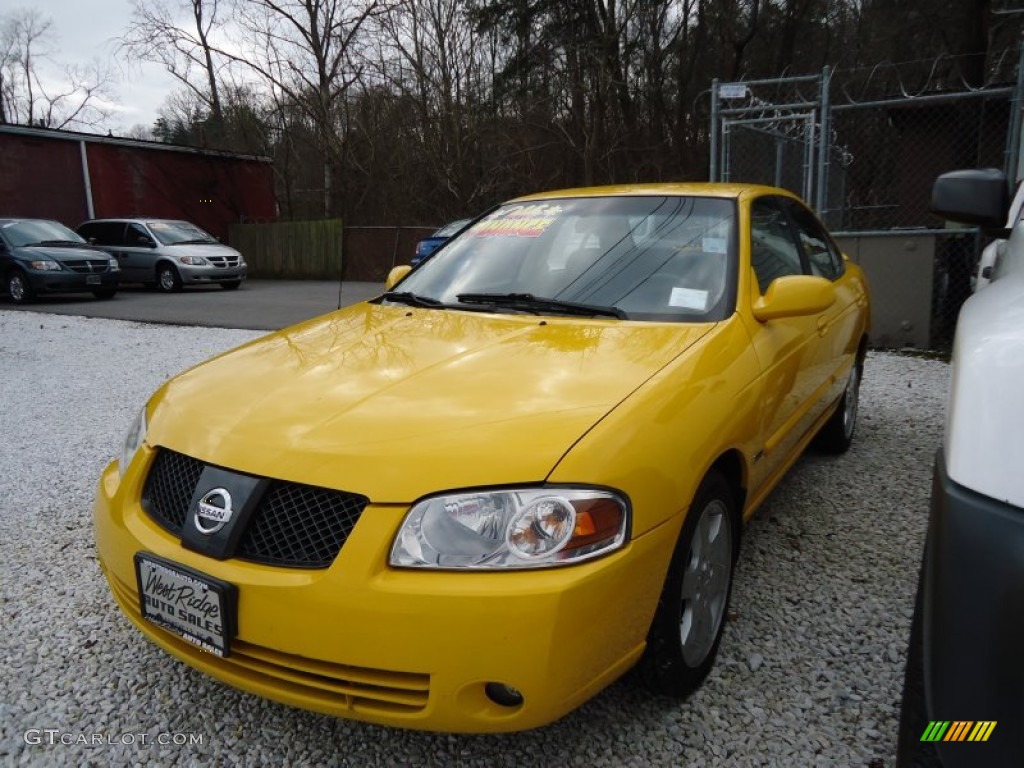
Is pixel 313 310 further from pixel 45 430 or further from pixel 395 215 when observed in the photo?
pixel 395 215

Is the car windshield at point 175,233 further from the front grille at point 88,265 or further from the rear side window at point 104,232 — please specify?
the front grille at point 88,265

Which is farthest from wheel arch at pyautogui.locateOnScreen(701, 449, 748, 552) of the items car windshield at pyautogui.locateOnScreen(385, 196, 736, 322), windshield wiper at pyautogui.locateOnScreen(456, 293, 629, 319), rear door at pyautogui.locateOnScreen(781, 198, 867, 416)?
rear door at pyautogui.locateOnScreen(781, 198, 867, 416)

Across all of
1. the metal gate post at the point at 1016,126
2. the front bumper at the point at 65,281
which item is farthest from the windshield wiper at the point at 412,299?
the front bumper at the point at 65,281

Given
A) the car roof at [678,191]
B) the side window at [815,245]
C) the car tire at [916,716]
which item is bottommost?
the car tire at [916,716]

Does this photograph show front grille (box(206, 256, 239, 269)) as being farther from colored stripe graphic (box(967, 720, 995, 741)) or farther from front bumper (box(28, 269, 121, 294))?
colored stripe graphic (box(967, 720, 995, 741))

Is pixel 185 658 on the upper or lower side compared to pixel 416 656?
lower

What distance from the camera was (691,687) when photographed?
6.93ft

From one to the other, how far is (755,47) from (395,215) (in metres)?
10.7

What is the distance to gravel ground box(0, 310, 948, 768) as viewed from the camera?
1.97 m

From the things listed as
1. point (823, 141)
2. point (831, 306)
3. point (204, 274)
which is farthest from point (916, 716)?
point (204, 274)

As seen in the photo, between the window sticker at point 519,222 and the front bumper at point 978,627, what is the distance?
2.26 meters

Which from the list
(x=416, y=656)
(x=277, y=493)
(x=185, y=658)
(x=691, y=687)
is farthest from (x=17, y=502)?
(x=691, y=687)

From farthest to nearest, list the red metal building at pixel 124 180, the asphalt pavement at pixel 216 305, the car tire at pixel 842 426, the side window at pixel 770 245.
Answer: the red metal building at pixel 124 180
the asphalt pavement at pixel 216 305
the car tire at pixel 842 426
the side window at pixel 770 245

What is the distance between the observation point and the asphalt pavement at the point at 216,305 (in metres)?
11.0
